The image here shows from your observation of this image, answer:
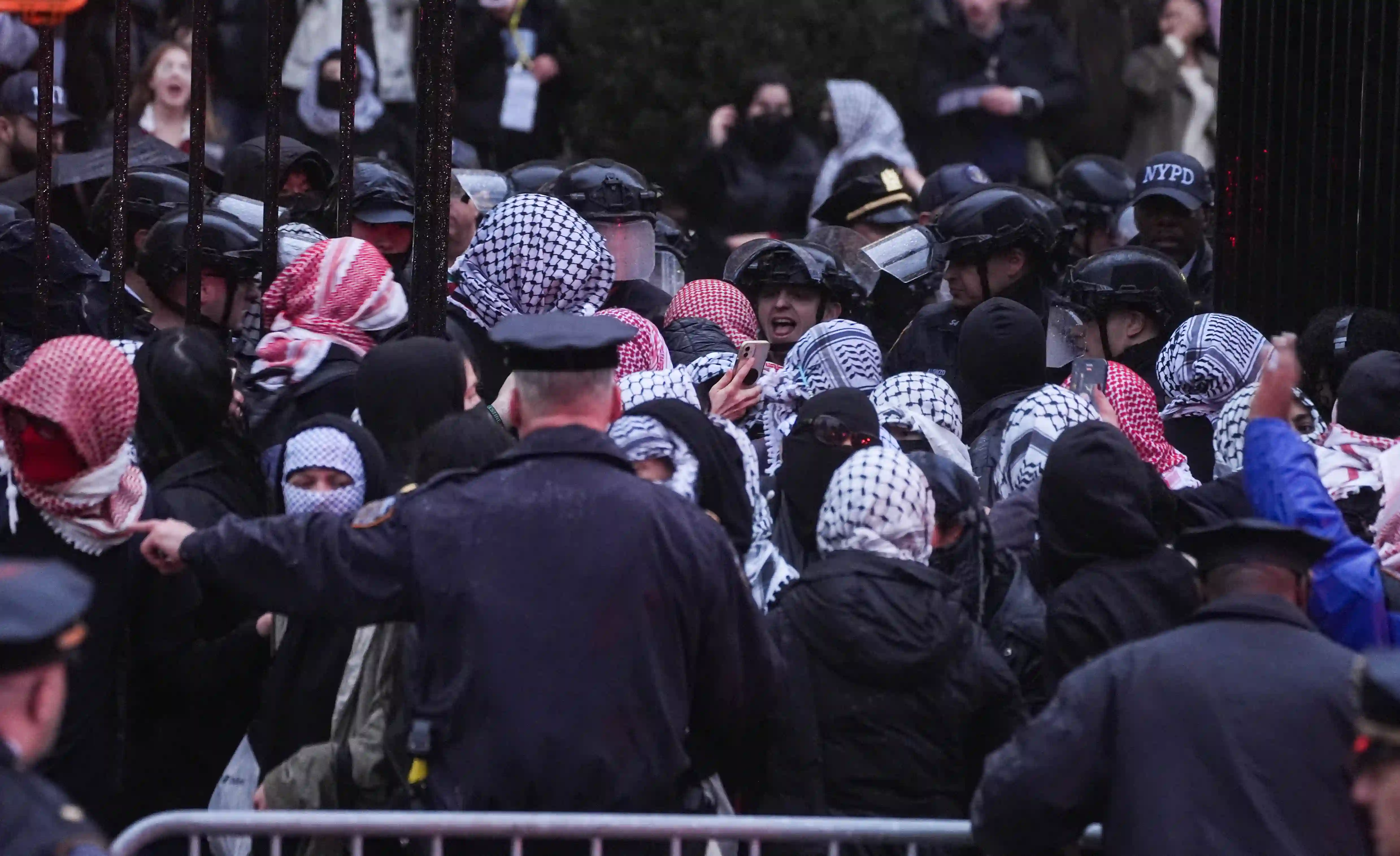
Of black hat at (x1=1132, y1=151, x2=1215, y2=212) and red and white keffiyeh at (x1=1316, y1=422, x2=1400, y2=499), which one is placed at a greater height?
black hat at (x1=1132, y1=151, x2=1215, y2=212)

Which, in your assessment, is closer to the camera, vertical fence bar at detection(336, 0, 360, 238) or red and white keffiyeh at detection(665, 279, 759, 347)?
vertical fence bar at detection(336, 0, 360, 238)

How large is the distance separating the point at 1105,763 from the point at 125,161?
323 cm

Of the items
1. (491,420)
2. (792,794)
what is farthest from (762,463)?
(792,794)

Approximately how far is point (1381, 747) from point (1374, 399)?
2.87 metres

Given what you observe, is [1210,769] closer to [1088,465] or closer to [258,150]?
[1088,465]

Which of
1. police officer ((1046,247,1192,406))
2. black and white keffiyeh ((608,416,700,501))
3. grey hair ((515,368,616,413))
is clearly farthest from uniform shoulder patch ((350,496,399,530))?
police officer ((1046,247,1192,406))

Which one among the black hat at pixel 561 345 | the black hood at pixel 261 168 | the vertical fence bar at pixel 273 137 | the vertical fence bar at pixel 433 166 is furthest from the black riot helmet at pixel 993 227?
the black hat at pixel 561 345

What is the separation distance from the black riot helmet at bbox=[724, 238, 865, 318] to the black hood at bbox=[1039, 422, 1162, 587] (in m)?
2.93

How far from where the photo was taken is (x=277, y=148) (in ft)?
18.3

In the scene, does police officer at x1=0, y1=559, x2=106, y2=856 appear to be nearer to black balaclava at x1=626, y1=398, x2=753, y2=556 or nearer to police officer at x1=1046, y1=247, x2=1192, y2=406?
black balaclava at x1=626, y1=398, x2=753, y2=556

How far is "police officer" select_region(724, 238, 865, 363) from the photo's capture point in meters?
7.73

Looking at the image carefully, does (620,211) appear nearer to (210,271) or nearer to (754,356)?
(754,356)

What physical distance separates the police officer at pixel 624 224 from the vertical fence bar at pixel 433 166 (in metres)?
2.17

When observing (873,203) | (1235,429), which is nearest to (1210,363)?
(1235,429)
